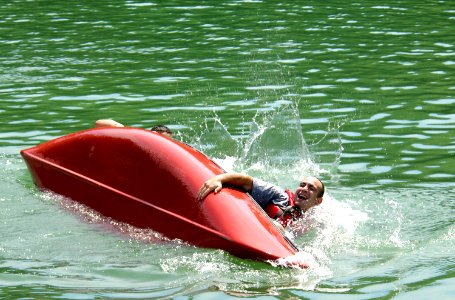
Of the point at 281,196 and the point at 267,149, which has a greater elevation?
the point at 281,196

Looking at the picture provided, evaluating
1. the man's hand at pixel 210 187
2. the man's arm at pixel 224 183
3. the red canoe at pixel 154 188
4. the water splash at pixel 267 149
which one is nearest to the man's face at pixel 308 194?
the man's arm at pixel 224 183

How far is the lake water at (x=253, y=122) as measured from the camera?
852 cm

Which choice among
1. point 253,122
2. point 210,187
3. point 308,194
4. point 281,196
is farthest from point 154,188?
point 253,122

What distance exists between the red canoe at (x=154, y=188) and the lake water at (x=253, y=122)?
0.48ft

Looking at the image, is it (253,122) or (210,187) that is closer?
(210,187)

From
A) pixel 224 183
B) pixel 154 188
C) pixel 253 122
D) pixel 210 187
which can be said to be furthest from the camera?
pixel 253 122

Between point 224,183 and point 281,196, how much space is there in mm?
794

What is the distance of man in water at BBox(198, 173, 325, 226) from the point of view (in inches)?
389

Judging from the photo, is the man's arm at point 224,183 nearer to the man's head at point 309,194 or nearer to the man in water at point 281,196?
the man in water at point 281,196

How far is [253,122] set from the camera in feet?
45.6

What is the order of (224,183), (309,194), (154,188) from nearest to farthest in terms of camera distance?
(224,183)
(154,188)
(309,194)

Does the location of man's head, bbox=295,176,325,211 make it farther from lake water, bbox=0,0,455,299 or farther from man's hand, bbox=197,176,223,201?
man's hand, bbox=197,176,223,201

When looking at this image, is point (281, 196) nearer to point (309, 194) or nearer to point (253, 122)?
point (309, 194)

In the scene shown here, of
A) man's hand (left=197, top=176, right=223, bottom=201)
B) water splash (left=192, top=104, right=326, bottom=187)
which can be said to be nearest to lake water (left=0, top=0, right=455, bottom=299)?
water splash (left=192, top=104, right=326, bottom=187)
